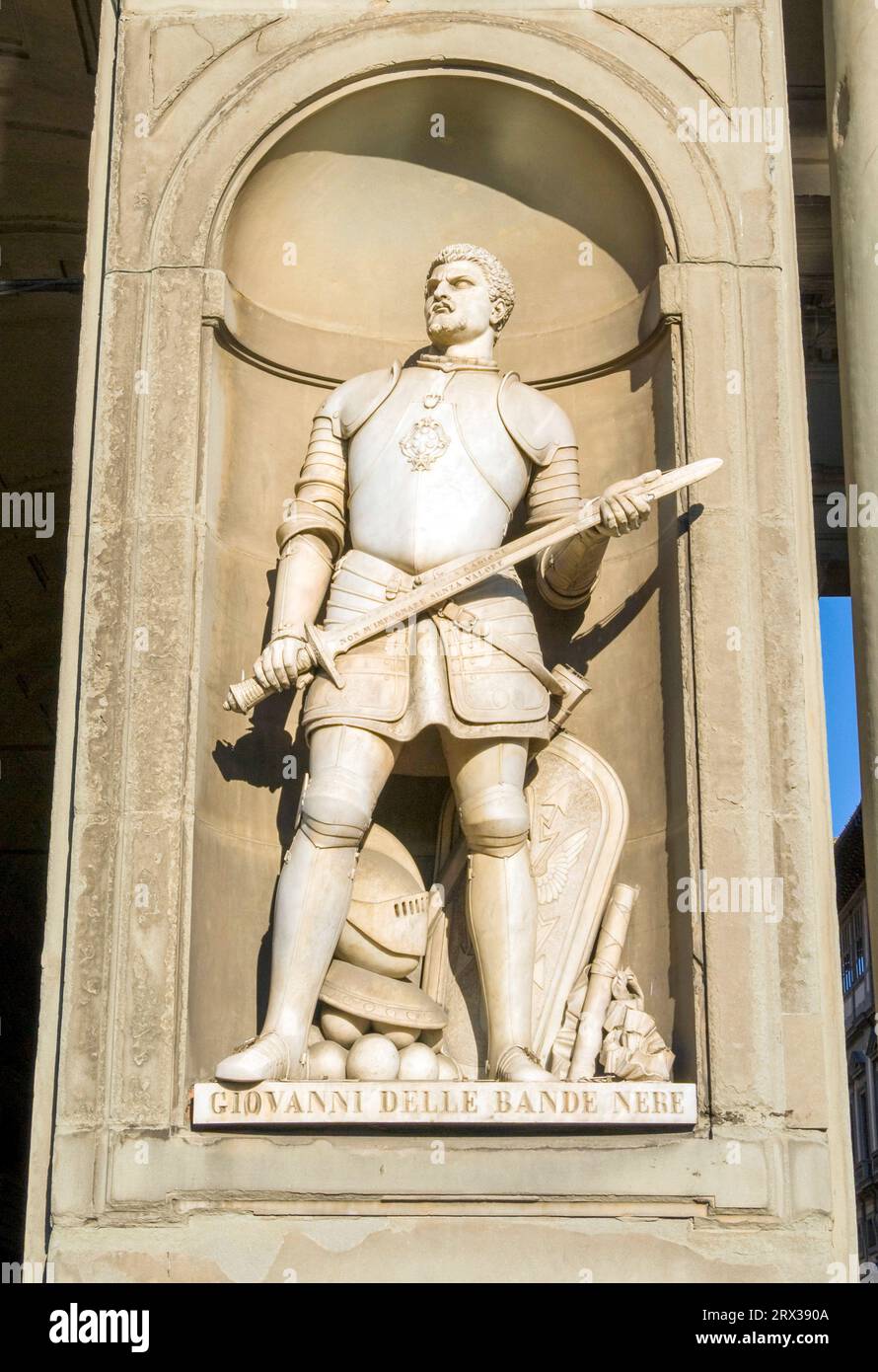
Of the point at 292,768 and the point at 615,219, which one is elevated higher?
the point at 615,219

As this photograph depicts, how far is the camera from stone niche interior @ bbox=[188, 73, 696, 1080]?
8641 mm

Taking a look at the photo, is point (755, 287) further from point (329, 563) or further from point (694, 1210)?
point (694, 1210)

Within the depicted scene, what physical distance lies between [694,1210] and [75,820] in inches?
111

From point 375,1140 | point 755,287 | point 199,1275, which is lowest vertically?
point 199,1275

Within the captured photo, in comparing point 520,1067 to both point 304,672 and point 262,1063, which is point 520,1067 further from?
point 304,672

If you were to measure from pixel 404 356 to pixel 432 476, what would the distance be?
53.2 inches

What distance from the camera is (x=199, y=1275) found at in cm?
761

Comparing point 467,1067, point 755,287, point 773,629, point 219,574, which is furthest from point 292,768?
point 755,287

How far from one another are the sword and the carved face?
1093 millimetres

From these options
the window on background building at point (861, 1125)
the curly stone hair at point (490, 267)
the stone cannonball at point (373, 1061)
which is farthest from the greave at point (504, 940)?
the window on background building at point (861, 1125)

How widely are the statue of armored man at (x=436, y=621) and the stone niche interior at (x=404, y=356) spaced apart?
0.35 meters

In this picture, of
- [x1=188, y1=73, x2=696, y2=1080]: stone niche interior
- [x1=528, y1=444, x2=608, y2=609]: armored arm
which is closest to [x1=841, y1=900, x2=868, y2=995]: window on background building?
[x1=188, y1=73, x2=696, y2=1080]: stone niche interior

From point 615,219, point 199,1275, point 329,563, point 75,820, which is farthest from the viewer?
point 615,219

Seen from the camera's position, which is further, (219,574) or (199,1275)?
(219,574)
